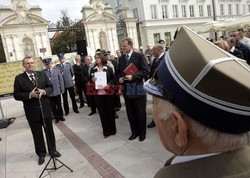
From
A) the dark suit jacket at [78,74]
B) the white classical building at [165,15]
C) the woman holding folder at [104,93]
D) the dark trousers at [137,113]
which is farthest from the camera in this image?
the white classical building at [165,15]

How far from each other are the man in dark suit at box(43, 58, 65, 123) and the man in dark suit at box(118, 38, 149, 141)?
10.3ft

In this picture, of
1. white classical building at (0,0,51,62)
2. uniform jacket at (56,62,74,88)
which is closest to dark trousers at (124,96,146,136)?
uniform jacket at (56,62,74,88)

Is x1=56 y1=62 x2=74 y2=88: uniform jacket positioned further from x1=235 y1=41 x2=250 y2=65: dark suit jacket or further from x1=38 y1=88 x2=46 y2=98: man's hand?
x1=235 y1=41 x2=250 y2=65: dark suit jacket

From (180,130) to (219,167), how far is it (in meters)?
0.18

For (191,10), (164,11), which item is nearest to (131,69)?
(164,11)

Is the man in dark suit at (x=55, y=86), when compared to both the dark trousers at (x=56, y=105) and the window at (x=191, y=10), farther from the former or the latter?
the window at (x=191, y=10)

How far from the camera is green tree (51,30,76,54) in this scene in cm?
3684

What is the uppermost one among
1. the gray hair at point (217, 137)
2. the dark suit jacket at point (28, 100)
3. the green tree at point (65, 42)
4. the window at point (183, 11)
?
the window at point (183, 11)

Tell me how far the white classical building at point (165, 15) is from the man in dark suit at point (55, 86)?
88.8 feet

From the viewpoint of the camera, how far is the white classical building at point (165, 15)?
34.9 m

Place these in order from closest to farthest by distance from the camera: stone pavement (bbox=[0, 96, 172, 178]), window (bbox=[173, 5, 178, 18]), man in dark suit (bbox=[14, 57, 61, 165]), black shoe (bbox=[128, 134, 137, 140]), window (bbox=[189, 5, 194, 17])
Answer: stone pavement (bbox=[0, 96, 172, 178]) → man in dark suit (bbox=[14, 57, 61, 165]) → black shoe (bbox=[128, 134, 137, 140]) → window (bbox=[173, 5, 178, 18]) → window (bbox=[189, 5, 194, 17])

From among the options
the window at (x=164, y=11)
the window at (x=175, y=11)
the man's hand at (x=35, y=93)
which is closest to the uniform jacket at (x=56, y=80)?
the man's hand at (x=35, y=93)

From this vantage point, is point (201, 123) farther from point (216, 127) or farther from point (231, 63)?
point (231, 63)

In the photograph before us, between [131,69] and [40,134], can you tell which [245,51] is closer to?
[131,69]
